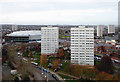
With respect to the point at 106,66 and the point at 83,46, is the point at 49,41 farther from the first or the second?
the point at 106,66

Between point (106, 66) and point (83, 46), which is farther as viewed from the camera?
point (83, 46)

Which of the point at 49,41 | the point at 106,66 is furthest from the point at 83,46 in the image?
the point at 49,41

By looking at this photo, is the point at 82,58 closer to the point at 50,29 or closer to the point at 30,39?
the point at 50,29

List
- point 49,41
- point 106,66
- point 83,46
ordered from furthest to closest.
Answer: point 49,41 → point 83,46 → point 106,66

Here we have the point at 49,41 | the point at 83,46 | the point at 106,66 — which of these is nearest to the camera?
the point at 106,66

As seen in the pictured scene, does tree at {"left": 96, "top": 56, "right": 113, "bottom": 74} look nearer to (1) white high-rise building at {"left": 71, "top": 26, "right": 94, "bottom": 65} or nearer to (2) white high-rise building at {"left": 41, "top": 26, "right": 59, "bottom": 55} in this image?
(1) white high-rise building at {"left": 71, "top": 26, "right": 94, "bottom": 65}

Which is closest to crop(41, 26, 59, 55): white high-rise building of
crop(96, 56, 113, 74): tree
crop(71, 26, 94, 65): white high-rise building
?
crop(71, 26, 94, 65): white high-rise building

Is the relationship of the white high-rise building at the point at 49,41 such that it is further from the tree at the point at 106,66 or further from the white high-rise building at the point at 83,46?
the tree at the point at 106,66

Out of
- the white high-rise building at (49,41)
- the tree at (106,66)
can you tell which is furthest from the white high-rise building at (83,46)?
the white high-rise building at (49,41)

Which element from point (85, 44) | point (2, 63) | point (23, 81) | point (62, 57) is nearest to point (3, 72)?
point (2, 63)
